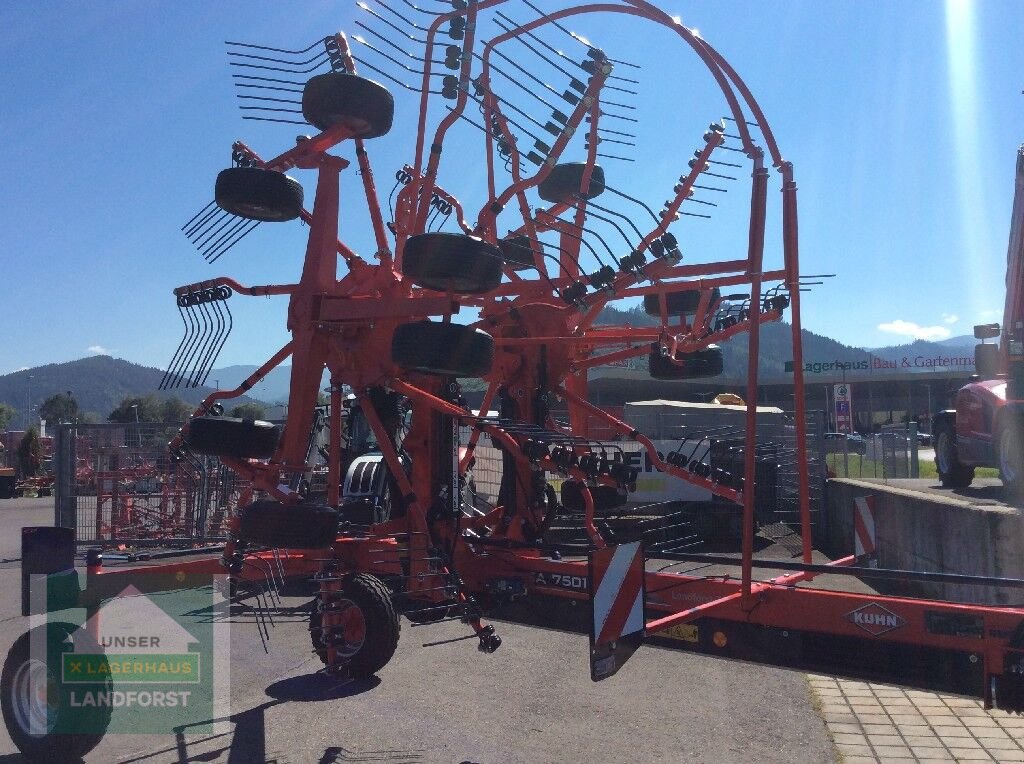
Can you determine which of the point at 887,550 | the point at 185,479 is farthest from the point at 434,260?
the point at 185,479

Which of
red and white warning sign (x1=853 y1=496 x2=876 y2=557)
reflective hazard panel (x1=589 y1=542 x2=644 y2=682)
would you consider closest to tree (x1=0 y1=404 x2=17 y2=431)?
red and white warning sign (x1=853 y1=496 x2=876 y2=557)

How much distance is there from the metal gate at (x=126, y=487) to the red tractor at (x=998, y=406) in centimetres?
958

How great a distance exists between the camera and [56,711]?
487 centimetres

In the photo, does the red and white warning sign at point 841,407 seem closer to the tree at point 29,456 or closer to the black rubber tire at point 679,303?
the black rubber tire at point 679,303

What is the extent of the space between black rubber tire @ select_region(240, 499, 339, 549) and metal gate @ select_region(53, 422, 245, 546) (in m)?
7.91

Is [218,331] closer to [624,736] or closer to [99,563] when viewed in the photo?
[99,563]

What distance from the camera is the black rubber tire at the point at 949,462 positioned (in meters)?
10.7

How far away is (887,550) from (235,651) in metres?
6.80

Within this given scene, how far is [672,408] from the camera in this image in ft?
52.4

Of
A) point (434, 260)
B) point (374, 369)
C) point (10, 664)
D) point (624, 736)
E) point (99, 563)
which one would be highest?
point (434, 260)

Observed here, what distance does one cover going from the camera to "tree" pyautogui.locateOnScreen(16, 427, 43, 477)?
32.5m

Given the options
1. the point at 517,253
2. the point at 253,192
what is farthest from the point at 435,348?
the point at 517,253

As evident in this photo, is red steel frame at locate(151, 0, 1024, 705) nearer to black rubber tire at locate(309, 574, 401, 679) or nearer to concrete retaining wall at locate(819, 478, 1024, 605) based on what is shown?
black rubber tire at locate(309, 574, 401, 679)

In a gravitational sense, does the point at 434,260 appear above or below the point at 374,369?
above
